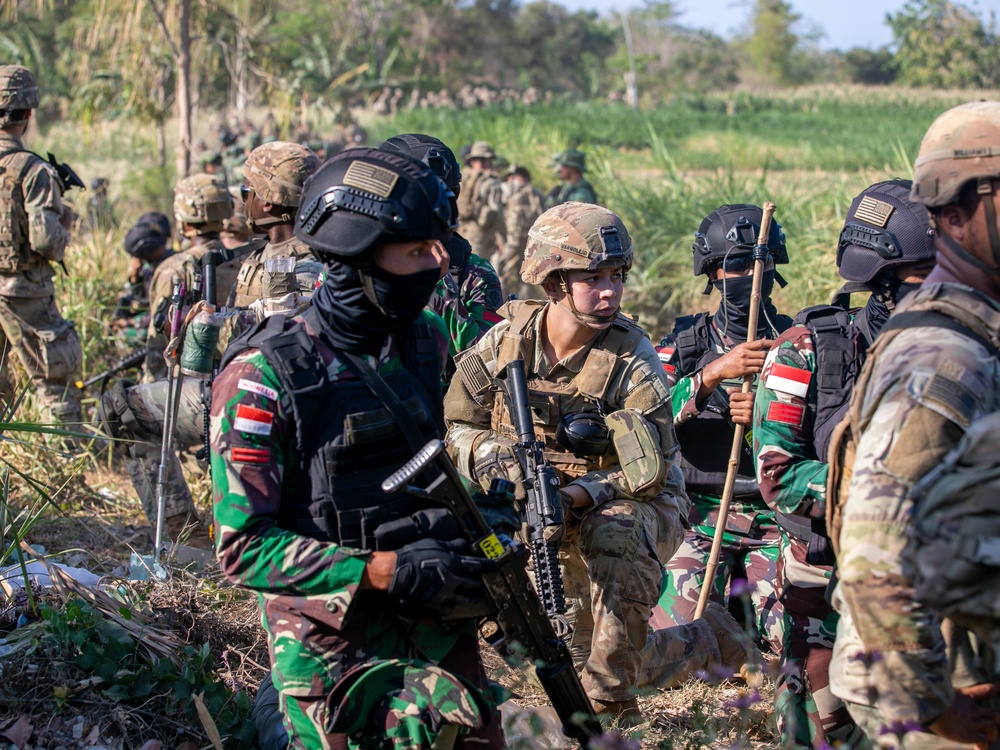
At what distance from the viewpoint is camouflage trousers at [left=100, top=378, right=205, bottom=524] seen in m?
5.76

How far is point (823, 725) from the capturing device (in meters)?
3.48

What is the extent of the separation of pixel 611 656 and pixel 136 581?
80.7 inches

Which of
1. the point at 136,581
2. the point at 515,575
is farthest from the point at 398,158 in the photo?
the point at 136,581

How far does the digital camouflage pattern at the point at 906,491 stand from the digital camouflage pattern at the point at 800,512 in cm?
115

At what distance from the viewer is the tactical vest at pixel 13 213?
6.82 meters

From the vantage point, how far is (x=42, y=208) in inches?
269

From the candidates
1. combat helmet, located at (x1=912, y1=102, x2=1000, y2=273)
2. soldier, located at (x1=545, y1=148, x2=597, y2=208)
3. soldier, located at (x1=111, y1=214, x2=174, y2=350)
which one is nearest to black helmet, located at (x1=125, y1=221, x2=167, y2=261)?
soldier, located at (x1=111, y1=214, x2=174, y2=350)

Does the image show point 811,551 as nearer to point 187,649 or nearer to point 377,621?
point 377,621

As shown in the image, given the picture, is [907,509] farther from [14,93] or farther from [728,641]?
[14,93]

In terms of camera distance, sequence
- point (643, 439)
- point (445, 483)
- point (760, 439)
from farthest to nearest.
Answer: point (643, 439)
point (760, 439)
point (445, 483)

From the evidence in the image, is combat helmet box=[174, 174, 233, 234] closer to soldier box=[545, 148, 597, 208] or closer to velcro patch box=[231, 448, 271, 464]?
velcro patch box=[231, 448, 271, 464]

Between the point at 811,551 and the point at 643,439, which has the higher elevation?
the point at 643,439

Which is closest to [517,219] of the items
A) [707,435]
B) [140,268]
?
[140,268]

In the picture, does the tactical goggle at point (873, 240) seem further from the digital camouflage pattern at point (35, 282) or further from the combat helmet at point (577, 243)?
the digital camouflage pattern at point (35, 282)
